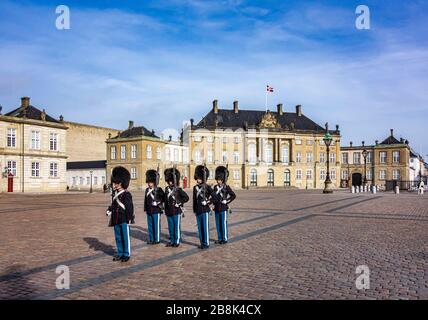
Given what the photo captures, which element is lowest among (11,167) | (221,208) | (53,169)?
(221,208)

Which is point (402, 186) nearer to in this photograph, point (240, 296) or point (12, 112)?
point (12, 112)

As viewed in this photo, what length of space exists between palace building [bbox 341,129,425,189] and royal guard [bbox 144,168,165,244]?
75.1 meters

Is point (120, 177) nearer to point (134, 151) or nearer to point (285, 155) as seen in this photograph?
point (134, 151)

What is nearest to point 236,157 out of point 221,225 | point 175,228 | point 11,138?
point 11,138

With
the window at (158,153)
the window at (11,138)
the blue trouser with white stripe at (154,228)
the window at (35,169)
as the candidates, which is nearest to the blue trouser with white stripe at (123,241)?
the blue trouser with white stripe at (154,228)

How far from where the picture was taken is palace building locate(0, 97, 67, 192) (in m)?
43.1

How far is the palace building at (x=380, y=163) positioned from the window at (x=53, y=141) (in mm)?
56567

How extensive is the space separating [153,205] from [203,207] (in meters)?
1.27

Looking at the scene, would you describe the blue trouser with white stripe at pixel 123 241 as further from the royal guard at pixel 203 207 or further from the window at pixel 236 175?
the window at pixel 236 175

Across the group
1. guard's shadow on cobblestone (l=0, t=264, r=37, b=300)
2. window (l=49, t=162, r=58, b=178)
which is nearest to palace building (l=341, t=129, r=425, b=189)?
window (l=49, t=162, r=58, b=178)

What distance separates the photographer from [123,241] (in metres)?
8.21

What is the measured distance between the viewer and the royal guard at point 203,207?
9.64 m

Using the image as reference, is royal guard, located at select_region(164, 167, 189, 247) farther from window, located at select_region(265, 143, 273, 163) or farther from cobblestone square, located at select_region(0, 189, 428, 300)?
window, located at select_region(265, 143, 273, 163)

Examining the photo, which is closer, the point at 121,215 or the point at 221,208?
the point at 121,215
